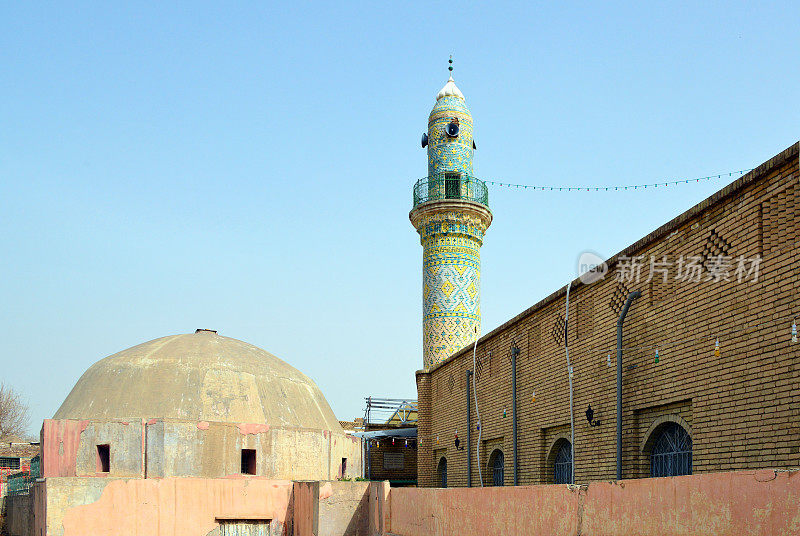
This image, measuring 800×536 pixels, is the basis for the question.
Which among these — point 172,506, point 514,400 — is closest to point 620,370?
point 514,400

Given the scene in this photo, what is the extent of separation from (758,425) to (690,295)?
161cm

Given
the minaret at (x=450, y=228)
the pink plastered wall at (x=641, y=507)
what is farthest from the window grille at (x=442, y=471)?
the pink plastered wall at (x=641, y=507)

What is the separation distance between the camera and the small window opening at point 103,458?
16.5 m

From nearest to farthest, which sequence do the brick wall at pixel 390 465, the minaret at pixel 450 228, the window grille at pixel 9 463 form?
1. the minaret at pixel 450 228
2. the brick wall at pixel 390 465
3. the window grille at pixel 9 463

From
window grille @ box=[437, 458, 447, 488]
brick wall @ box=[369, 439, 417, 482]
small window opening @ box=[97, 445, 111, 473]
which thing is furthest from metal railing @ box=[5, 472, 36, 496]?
window grille @ box=[437, 458, 447, 488]

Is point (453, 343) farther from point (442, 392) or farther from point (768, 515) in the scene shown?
point (768, 515)

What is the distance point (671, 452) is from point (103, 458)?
40.2 feet

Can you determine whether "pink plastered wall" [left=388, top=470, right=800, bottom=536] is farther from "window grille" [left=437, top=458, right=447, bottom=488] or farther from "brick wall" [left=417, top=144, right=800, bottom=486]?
"window grille" [left=437, top=458, right=447, bottom=488]

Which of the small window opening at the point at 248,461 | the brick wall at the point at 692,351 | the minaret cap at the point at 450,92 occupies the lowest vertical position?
the small window opening at the point at 248,461

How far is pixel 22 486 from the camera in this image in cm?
2089

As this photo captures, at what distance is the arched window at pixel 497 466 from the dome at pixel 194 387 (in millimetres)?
5815

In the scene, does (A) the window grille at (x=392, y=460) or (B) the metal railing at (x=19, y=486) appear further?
(A) the window grille at (x=392, y=460)

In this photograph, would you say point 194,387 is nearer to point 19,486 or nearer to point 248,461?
point 248,461

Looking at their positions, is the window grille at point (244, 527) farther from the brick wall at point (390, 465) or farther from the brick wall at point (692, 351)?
the brick wall at point (390, 465)
